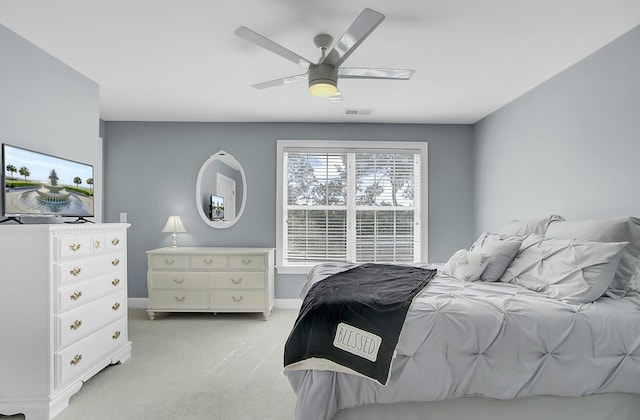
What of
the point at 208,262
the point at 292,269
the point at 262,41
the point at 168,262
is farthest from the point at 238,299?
the point at 262,41

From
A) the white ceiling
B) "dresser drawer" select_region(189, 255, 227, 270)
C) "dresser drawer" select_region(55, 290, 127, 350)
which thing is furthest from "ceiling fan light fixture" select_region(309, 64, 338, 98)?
"dresser drawer" select_region(189, 255, 227, 270)

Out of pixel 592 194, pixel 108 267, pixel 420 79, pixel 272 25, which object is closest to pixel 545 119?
pixel 592 194

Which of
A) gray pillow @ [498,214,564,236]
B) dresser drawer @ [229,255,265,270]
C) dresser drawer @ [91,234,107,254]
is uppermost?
gray pillow @ [498,214,564,236]

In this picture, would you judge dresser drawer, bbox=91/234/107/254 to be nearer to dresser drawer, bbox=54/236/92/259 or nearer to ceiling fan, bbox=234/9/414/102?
dresser drawer, bbox=54/236/92/259

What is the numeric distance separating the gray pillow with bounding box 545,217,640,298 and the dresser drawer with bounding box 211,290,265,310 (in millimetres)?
3091

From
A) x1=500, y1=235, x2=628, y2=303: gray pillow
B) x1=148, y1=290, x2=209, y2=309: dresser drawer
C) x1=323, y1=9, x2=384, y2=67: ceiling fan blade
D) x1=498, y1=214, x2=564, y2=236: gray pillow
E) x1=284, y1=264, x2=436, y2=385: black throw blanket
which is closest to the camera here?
x1=284, y1=264, x2=436, y2=385: black throw blanket

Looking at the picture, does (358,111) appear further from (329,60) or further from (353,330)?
(353,330)

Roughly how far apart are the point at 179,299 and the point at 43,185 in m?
2.02

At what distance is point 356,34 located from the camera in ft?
6.29

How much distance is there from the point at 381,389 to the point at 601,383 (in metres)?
1.05

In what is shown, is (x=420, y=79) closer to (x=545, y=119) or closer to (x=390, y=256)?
(x=545, y=119)

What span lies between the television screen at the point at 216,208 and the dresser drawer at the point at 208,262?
66cm

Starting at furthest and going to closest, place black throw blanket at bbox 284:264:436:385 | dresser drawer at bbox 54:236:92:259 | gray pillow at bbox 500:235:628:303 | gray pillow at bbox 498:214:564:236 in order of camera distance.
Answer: gray pillow at bbox 498:214:564:236 → dresser drawer at bbox 54:236:92:259 → gray pillow at bbox 500:235:628:303 → black throw blanket at bbox 284:264:436:385

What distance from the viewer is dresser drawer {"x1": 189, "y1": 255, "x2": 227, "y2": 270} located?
13.4 feet
